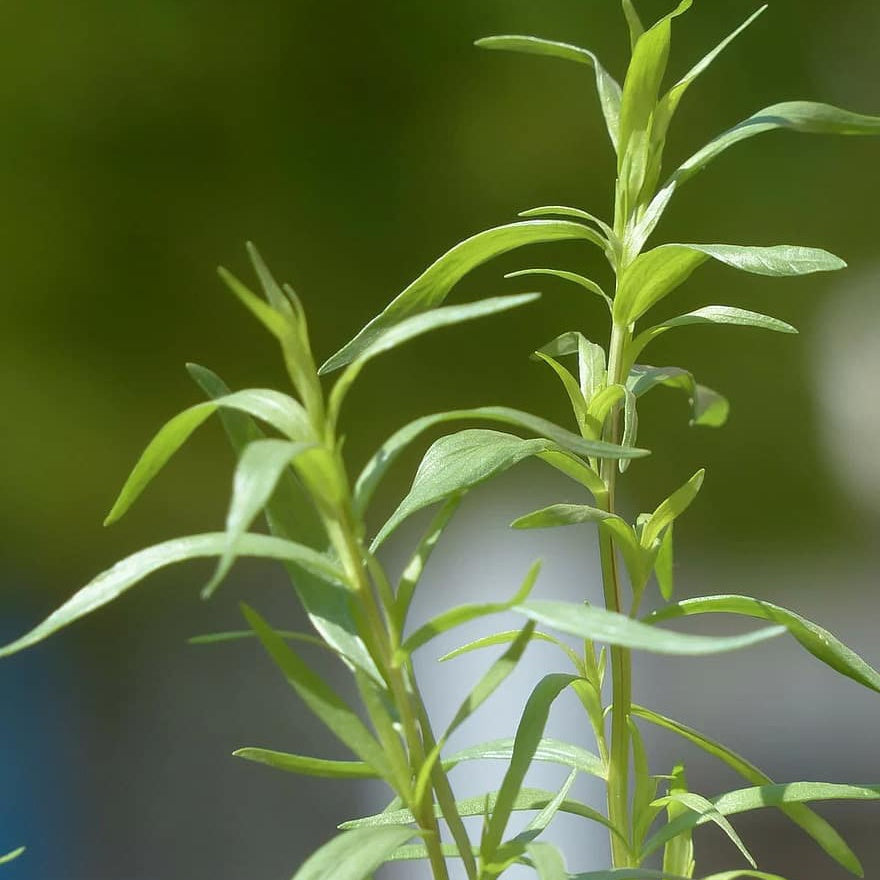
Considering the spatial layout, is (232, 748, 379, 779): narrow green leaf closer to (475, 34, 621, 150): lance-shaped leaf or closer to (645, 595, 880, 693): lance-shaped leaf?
(645, 595, 880, 693): lance-shaped leaf

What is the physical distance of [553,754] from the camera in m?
0.37

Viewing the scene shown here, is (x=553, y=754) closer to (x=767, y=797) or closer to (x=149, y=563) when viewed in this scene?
(x=767, y=797)

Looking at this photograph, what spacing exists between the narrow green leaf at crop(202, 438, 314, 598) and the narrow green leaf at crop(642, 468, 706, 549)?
0.19m

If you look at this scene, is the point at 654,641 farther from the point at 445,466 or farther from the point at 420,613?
the point at 420,613

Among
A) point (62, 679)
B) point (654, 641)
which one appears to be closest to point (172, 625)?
point (62, 679)

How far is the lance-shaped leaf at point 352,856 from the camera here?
0.23 metres

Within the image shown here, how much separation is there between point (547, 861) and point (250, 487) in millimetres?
118

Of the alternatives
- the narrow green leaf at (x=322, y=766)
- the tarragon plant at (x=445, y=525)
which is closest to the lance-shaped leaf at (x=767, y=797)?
the tarragon plant at (x=445, y=525)

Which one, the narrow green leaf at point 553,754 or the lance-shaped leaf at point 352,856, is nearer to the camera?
the lance-shaped leaf at point 352,856

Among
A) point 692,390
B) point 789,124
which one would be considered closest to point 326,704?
point 692,390

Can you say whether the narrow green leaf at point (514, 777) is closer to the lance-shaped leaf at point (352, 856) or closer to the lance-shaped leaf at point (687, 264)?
the lance-shaped leaf at point (352, 856)

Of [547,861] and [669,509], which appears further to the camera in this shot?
[669,509]

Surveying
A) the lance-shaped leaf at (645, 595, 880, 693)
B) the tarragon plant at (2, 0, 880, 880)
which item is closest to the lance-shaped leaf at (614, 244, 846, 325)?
the tarragon plant at (2, 0, 880, 880)

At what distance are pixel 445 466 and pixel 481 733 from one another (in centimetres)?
111
